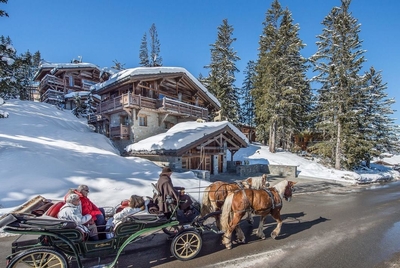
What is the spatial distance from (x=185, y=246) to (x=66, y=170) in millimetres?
8637

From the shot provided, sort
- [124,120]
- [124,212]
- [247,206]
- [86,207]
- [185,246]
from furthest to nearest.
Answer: [124,120], [247,206], [185,246], [124,212], [86,207]

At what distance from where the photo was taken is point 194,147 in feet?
50.3

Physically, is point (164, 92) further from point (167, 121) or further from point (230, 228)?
point (230, 228)

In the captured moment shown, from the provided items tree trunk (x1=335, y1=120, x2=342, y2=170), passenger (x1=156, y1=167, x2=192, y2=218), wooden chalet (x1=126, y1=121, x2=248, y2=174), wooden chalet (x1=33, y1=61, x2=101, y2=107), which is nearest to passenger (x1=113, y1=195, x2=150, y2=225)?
passenger (x1=156, y1=167, x2=192, y2=218)

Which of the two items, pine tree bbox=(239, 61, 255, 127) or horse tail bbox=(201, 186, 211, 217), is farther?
pine tree bbox=(239, 61, 255, 127)

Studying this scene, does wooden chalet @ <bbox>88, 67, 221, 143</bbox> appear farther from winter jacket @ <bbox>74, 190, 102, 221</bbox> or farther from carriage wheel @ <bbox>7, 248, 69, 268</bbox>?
carriage wheel @ <bbox>7, 248, 69, 268</bbox>

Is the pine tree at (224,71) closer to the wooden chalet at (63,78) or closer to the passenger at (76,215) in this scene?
the wooden chalet at (63,78)

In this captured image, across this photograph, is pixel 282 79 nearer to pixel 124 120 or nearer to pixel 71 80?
pixel 124 120

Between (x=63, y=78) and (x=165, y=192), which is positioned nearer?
(x=165, y=192)

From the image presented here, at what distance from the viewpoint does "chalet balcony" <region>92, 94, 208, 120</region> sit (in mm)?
19016

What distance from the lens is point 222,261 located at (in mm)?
4742

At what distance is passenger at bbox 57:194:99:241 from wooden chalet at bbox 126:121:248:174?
9396 mm

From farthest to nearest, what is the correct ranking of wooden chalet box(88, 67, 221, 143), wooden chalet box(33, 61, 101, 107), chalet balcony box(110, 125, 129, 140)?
1. wooden chalet box(33, 61, 101, 107)
2. chalet balcony box(110, 125, 129, 140)
3. wooden chalet box(88, 67, 221, 143)

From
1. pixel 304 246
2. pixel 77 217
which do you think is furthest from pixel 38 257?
pixel 304 246
